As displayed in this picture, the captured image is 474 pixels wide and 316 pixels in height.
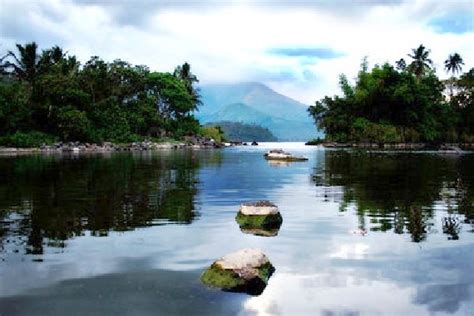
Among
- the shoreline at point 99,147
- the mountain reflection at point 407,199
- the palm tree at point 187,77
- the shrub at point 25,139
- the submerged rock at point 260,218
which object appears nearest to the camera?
the submerged rock at point 260,218

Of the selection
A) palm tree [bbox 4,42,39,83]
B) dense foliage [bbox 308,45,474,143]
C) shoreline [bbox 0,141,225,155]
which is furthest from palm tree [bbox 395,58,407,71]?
palm tree [bbox 4,42,39,83]

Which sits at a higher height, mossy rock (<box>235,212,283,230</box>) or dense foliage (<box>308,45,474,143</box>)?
dense foliage (<box>308,45,474,143</box>)

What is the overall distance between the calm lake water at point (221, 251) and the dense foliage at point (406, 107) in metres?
89.4

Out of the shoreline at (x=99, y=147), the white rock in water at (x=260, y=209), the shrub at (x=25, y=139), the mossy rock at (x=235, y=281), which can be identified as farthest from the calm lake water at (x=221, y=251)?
the shrub at (x=25, y=139)

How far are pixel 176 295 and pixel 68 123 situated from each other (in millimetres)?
83736

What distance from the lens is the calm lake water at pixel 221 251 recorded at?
34.0 feet

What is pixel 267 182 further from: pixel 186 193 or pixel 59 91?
pixel 59 91

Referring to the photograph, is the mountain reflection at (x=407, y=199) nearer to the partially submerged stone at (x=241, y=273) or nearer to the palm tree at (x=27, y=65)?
the partially submerged stone at (x=241, y=273)

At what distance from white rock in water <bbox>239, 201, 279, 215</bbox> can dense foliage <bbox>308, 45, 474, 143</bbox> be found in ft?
324

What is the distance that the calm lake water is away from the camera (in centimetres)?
1037

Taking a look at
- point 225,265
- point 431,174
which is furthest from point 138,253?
point 431,174

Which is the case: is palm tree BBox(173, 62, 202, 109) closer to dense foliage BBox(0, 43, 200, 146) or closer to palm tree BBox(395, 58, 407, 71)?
dense foliage BBox(0, 43, 200, 146)

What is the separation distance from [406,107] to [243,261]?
367 ft

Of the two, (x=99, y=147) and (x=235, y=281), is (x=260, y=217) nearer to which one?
→ (x=235, y=281)
